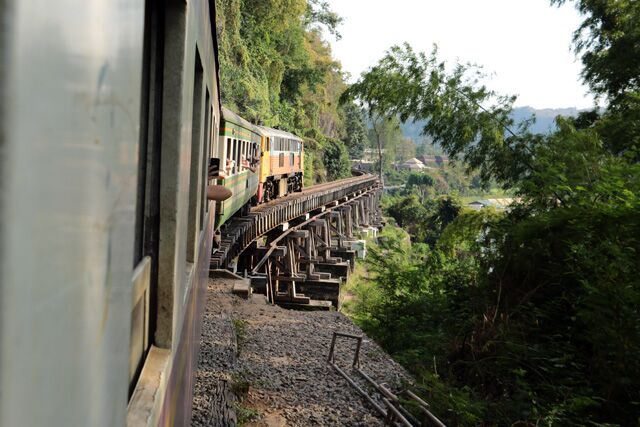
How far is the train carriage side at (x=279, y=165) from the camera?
18413 millimetres

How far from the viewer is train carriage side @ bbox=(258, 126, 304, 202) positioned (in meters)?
18.4

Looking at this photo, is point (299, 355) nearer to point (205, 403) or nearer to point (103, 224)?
point (205, 403)

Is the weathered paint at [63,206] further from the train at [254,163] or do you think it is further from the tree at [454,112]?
the tree at [454,112]

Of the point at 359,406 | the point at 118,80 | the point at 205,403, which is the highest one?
the point at 118,80

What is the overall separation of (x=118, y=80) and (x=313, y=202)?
2253 cm

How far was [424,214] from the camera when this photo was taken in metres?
50.8

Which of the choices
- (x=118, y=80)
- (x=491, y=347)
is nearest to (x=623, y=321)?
(x=491, y=347)

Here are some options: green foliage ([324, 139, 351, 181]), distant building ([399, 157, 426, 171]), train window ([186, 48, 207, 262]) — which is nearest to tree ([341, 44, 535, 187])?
train window ([186, 48, 207, 262])

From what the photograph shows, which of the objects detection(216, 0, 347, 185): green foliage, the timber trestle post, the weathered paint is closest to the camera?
the weathered paint

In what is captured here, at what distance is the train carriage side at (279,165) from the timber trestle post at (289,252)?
0.68 m

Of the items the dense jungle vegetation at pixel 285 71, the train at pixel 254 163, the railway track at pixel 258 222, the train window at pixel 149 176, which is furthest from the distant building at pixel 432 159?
the train window at pixel 149 176

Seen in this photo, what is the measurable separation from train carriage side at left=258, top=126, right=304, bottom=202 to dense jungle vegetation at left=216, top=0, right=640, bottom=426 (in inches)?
176

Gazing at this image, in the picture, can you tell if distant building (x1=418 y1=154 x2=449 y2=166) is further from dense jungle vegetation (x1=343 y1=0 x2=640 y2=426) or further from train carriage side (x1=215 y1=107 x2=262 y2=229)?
dense jungle vegetation (x1=343 y1=0 x2=640 y2=426)

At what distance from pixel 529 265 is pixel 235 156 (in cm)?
548
